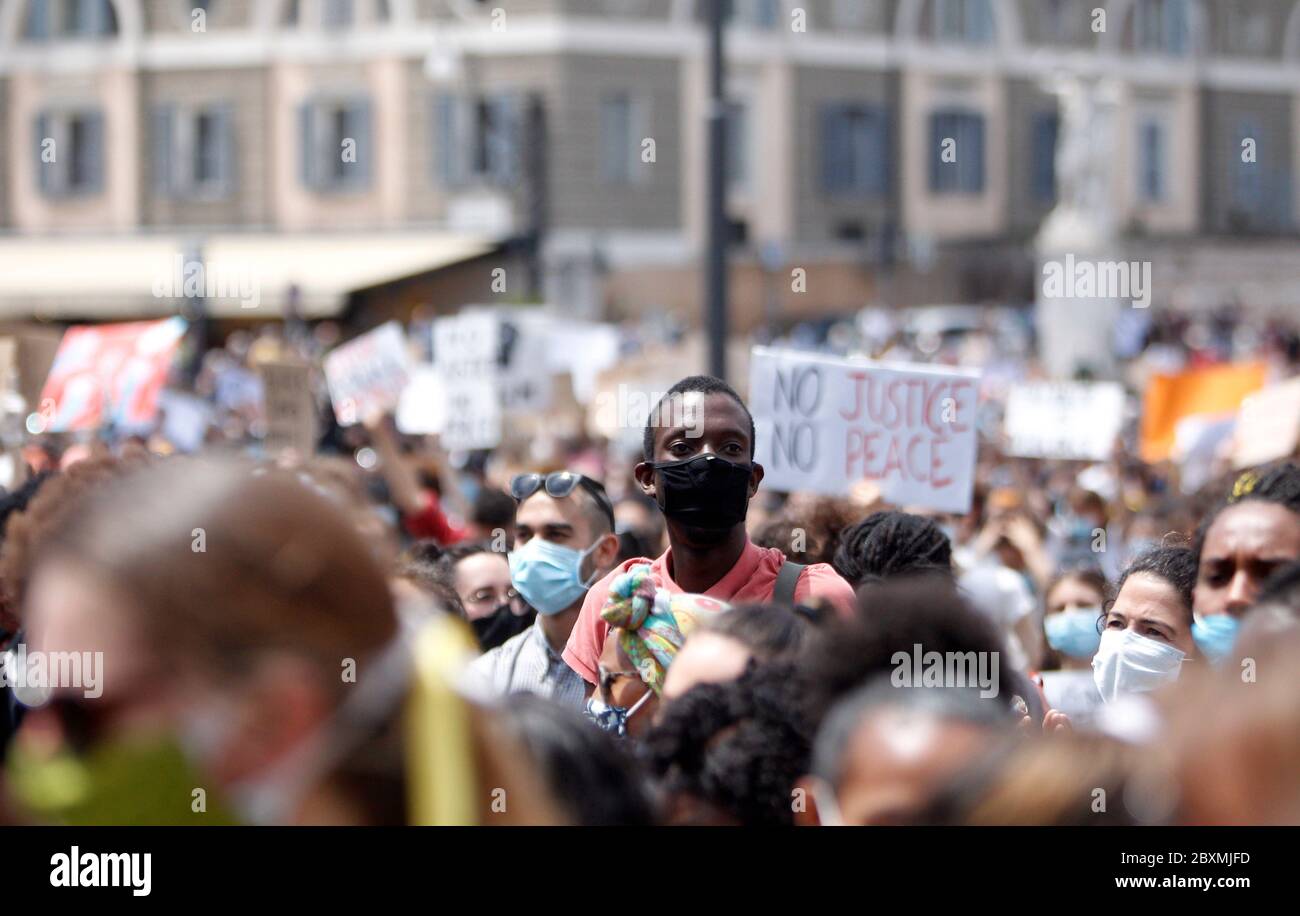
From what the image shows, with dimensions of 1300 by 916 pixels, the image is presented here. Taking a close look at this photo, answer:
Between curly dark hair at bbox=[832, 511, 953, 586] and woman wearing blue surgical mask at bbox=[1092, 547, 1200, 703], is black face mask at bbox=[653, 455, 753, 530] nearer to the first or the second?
curly dark hair at bbox=[832, 511, 953, 586]

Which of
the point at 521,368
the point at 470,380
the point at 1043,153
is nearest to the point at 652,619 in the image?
the point at 470,380

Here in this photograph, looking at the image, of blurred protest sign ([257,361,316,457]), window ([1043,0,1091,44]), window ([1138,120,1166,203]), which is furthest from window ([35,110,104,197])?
blurred protest sign ([257,361,316,457])

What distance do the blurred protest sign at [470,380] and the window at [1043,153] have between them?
31238 millimetres

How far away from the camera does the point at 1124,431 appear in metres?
16.5

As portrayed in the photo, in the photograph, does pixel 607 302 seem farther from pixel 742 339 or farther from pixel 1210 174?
pixel 1210 174

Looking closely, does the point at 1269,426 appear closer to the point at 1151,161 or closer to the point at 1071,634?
the point at 1071,634

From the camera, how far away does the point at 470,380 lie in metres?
12.7

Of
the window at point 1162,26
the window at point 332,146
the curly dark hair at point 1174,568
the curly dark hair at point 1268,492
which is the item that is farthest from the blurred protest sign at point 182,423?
the window at point 1162,26

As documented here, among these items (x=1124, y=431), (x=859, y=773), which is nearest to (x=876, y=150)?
(x=1124, y=431)

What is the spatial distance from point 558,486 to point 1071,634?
5.84ft

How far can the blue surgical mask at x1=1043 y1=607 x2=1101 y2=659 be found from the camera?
241 inches

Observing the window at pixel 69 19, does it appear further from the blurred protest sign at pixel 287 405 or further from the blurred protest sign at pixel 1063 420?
the blurred protest sign at pixel 287 405

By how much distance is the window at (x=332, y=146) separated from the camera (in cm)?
3709

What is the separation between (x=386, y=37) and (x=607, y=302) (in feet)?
21.5
